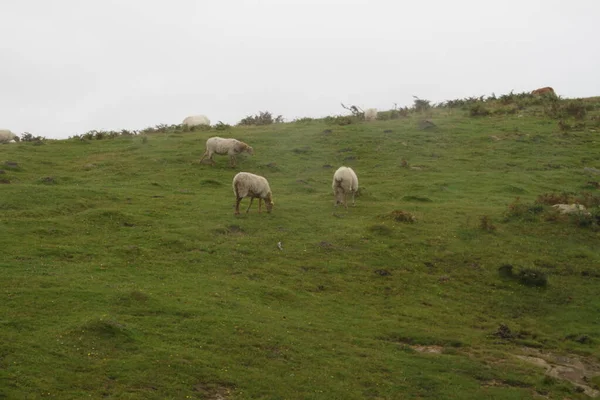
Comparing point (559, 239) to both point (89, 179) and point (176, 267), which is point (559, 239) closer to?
point (176, 267)

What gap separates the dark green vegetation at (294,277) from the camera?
545 inches

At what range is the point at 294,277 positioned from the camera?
19.8 m

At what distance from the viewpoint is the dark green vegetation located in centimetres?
1384

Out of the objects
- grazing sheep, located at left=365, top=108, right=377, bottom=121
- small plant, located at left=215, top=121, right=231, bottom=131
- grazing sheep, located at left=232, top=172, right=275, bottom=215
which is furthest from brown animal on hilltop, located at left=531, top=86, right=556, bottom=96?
grazing sheep, located at left=232, top=172, right=275, bottom=215

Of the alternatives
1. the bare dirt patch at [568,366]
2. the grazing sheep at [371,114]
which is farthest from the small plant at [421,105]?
the bare dirt patch at [568,366]

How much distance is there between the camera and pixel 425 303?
18.9 metres

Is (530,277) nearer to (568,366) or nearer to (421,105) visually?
(568,366)

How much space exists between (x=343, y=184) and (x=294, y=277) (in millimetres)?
8018

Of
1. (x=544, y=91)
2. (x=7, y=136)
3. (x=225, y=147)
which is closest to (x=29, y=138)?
(x=7, y=136)

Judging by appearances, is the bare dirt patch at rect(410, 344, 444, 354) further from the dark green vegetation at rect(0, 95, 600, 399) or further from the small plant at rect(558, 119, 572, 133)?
the small plant at rect(558, 119, 572, 133)

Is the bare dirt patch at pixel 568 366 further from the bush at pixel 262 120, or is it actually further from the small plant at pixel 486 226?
the bush at pixel 262 120

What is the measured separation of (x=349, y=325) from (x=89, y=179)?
18.5 m

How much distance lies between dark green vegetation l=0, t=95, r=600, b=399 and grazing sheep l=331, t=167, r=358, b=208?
698mm

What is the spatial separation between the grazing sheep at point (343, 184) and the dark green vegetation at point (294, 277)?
2.29 ft
